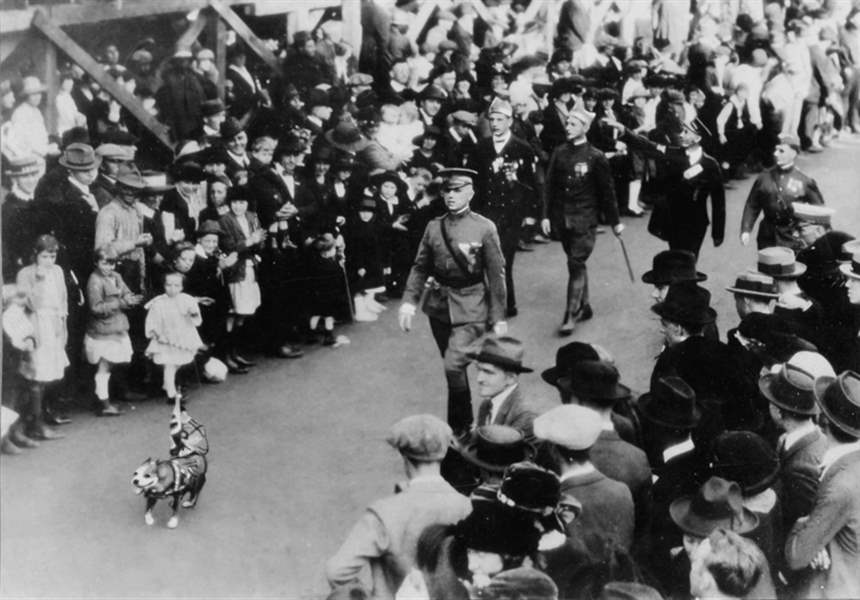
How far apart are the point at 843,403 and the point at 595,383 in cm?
108

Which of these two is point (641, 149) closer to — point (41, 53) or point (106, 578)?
point (41, 53)

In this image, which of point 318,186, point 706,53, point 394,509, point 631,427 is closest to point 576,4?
point 706,53

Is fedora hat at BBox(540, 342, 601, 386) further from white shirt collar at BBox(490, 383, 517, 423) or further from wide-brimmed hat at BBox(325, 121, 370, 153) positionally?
wide-brimmed hat at BBox(325, 121, 370, 153)

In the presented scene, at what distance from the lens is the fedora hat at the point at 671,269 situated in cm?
738

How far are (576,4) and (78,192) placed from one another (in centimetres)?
908

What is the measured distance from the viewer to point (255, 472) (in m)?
7.11

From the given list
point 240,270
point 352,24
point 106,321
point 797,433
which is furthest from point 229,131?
point 797,433

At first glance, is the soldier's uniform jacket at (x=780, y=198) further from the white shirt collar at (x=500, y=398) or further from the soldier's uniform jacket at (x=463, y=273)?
the white shirt collar at (x=500, y=398)

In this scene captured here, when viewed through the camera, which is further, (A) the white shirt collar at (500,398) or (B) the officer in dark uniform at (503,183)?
(B) the officer in dark uniform at (503,183)

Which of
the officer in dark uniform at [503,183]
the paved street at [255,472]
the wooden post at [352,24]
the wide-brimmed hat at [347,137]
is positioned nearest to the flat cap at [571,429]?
the paved street at [255,472]

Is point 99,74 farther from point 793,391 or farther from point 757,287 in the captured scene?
point 793,391

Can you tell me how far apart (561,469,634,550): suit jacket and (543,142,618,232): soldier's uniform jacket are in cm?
484

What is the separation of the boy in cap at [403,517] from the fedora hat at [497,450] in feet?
1.03

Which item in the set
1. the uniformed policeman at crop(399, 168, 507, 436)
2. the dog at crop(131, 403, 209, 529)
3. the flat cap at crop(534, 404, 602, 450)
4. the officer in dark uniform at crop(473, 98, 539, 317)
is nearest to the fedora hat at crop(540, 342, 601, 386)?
the flat cap at crop(534, 404, 602, 450)
